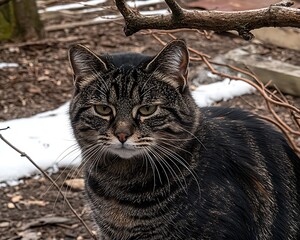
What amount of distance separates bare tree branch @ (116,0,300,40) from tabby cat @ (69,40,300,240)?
0.70m

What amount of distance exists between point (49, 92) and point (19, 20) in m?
1.20

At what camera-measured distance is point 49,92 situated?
576 centimetres

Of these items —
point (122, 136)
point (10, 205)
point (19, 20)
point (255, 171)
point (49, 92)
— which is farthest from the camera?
point (19, 20)

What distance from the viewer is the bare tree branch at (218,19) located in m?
2.04

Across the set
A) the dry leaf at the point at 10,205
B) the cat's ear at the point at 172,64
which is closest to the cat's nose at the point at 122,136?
the cat's ear at the point at 172,64

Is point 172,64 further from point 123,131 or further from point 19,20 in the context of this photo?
point 19,20

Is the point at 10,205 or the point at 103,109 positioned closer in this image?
the point at 103,109

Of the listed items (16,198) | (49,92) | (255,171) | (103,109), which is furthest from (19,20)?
(255,171)

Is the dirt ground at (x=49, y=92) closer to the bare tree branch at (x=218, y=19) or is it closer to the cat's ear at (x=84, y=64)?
the cat's ear at (x=84, y=64)

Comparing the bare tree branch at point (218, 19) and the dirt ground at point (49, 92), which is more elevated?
the bare tree branch at point (218, 19)

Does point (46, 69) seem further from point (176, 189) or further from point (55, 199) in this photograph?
point (176, 189)

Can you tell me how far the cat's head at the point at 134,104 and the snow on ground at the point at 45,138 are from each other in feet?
4.05

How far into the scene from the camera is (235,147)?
10.3 ft

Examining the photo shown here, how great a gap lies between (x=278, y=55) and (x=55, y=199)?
9.74 feet
